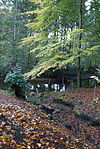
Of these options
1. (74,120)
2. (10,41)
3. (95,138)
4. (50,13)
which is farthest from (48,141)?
(10,41)

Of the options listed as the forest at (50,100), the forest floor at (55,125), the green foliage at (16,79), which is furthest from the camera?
the green foliage at (16,79)

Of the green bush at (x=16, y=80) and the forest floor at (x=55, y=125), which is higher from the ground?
the green bush at (x=16, y=80)

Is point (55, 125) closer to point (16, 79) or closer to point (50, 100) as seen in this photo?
point (50, 100)

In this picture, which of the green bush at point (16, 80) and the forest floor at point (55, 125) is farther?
the green bush at point (16, 80)

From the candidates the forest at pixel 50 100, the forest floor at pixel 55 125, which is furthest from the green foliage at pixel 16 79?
the forest floor at pixel 55 125

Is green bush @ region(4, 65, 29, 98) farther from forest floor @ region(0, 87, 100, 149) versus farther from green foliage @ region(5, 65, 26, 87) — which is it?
forest floor @ region(0, 87, 100, 149)

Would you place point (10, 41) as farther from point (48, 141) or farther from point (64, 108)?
point (48, 141)

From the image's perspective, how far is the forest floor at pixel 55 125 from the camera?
309 centimetres

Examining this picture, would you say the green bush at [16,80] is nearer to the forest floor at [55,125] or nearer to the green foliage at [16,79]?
the green foliage at [16,79]

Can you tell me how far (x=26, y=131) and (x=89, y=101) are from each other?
4888mm

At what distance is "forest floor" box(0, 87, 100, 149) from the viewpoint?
3091 millimetres

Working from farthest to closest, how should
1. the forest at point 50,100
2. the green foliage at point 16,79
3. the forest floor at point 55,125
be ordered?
the green foliage at point 16,79 → the forest at point 50,100 → the forest floor at point 55,125

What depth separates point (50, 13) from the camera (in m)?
8.74

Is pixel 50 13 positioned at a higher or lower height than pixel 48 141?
higher
